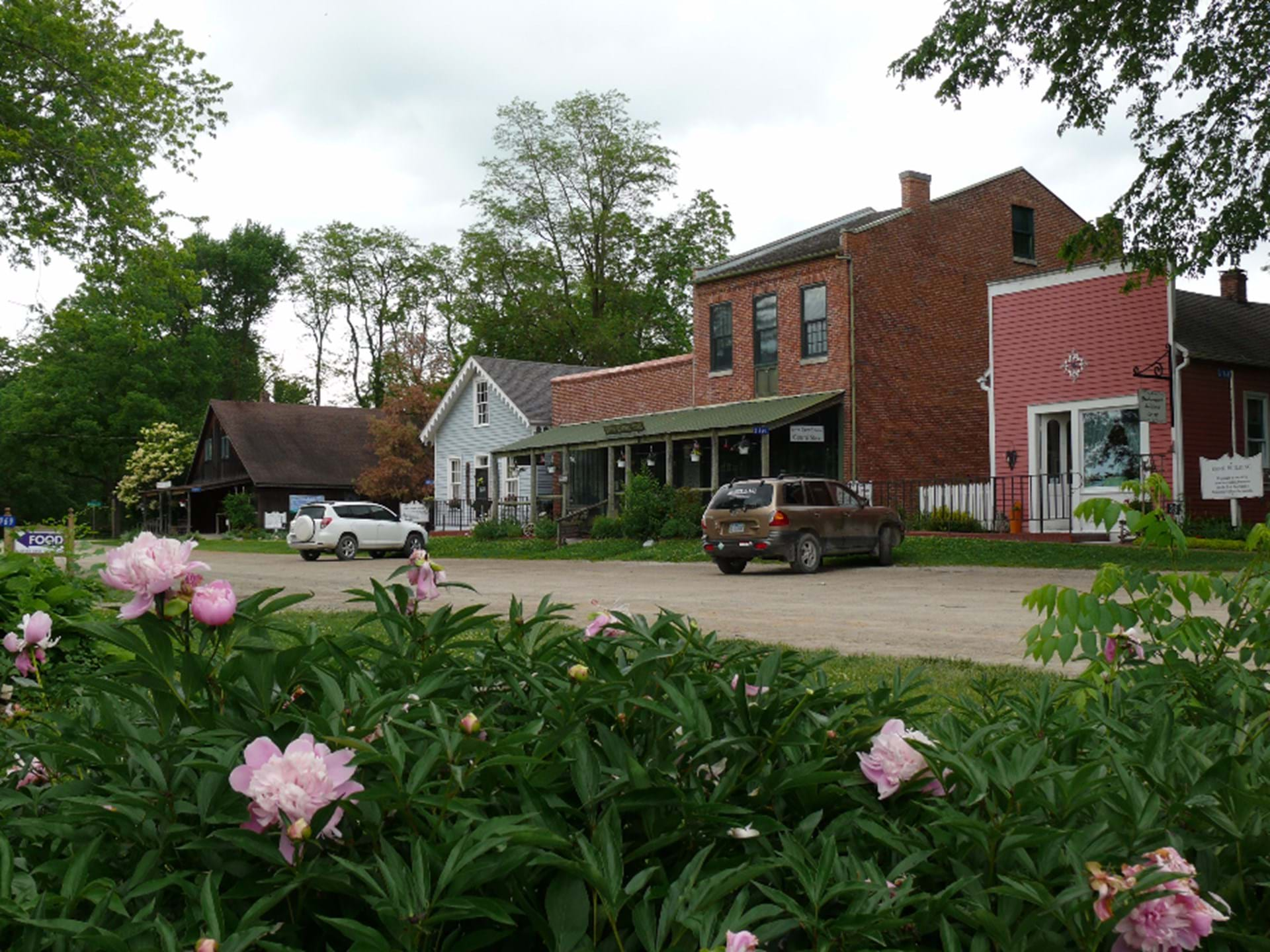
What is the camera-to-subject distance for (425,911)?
148cm

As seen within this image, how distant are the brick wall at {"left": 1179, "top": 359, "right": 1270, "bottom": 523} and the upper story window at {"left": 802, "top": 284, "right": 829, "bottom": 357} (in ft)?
31.7

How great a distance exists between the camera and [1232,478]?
2241 cm

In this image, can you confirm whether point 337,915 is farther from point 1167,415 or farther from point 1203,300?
point 1203,300

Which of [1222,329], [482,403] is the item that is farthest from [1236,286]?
[482,403]

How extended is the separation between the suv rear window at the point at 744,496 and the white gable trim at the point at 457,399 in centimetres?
2307

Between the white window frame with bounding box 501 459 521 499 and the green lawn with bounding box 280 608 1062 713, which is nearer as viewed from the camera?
the green lawn with bounding box 280 608 1062 713

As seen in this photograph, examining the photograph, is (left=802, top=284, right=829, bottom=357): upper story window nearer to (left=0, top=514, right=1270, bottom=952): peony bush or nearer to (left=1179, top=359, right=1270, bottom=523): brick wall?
(left=1179, top=359, right=1270, bottom=523): brick wall

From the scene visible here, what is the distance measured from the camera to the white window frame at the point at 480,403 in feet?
154

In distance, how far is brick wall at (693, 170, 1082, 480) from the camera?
103 feet

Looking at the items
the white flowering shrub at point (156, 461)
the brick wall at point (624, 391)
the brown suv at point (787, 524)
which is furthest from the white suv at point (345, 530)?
the white flowering shrub at point (156, 461)

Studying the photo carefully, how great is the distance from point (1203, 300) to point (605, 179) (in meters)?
33.1

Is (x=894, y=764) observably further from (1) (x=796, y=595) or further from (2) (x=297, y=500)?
(2) (x=297, y=500)

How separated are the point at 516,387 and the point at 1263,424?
27655mm

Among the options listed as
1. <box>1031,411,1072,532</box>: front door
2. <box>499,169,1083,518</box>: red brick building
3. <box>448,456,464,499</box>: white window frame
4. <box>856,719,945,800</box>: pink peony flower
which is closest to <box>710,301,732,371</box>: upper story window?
<box>499,169,1083,518</box>: red brick building
